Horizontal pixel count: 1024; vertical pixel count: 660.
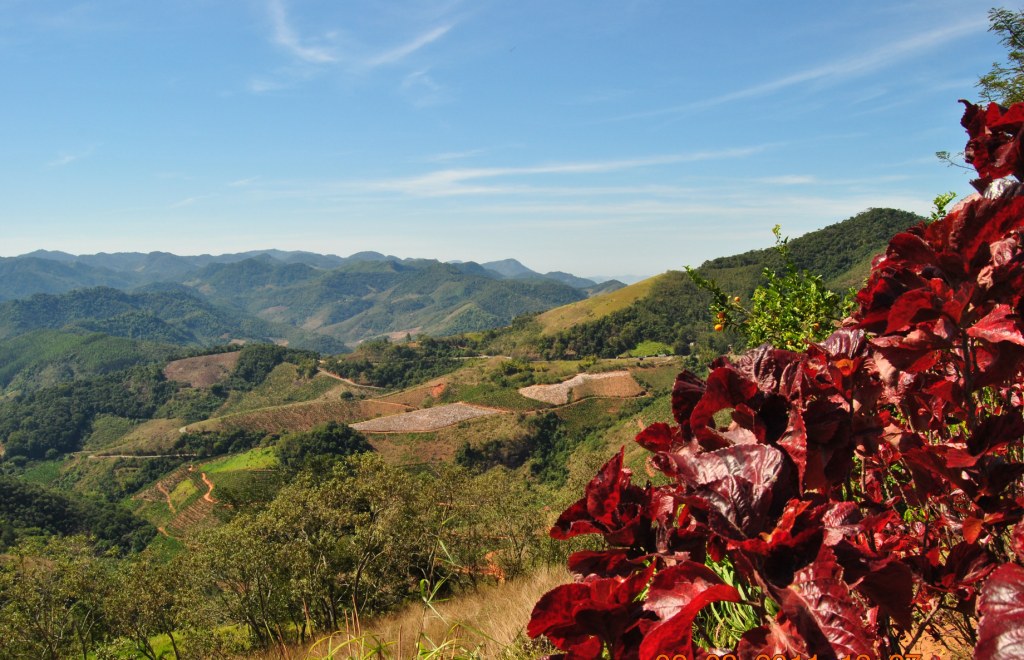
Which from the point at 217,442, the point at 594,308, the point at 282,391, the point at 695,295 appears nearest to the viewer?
the point at 217,442

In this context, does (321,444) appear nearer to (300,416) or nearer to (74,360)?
(300,416)

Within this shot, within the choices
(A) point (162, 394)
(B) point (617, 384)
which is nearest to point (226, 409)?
(A) point (162, 394)

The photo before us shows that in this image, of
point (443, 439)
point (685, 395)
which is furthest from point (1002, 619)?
point (443, 439)

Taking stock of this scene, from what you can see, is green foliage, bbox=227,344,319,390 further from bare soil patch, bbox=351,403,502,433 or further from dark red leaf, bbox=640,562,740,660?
dark red leaf, bbox=640,562,740,660

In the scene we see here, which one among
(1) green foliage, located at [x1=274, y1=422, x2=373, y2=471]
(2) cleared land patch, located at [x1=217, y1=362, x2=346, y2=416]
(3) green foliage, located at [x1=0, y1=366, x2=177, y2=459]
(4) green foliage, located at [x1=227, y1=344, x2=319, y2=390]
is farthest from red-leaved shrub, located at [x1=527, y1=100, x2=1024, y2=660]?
(3) green foliage, located at [x1=0, y1=366, x2=177, y2=459]

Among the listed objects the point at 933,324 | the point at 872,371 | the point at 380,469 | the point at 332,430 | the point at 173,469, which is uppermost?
the point at 933,324

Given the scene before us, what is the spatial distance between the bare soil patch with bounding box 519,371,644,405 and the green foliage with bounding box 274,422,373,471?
26.1 meters

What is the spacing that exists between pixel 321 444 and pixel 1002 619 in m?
79.4

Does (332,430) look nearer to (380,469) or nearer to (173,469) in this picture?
(173,469)

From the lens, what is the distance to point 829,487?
4.10 feet

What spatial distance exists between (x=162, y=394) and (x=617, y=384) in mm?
107011

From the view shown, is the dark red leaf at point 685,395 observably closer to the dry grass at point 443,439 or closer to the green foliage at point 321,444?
the dry grass at point 443,439

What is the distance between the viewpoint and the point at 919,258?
4.64ft

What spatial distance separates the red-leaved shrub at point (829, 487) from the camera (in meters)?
0.95
